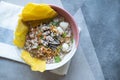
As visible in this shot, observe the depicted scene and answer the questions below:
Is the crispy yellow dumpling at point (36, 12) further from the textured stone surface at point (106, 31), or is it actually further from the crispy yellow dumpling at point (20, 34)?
the textured stone surface at point (106, 31)

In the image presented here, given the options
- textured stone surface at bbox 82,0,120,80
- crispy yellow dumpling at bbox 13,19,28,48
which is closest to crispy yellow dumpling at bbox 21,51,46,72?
crispy yellow dumpling at bbox 13,19,28,48

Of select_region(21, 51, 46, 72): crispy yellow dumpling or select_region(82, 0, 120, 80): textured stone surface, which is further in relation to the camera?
select_region(82, 0, 120, 80): textured stone surface

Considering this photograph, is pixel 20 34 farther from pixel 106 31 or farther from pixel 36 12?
pixel 106 31

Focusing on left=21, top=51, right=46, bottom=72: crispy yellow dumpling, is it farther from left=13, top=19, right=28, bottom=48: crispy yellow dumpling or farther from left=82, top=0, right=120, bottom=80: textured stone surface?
left=82, top=0, right=120, bottom=80: textured stone surface

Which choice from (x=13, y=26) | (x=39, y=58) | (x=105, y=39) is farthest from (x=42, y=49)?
(x=105, y=39)

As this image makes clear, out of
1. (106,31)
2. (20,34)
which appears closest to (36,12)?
(20,34)

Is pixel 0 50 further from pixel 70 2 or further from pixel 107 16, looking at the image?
pixel 107 16

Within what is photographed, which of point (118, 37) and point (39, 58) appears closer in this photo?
point (39, 58)
